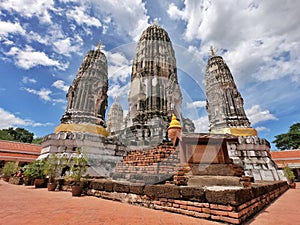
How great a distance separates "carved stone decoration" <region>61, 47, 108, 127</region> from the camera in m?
14.8

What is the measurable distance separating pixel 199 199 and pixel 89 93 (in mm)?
14950

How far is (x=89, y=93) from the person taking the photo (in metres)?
16.1

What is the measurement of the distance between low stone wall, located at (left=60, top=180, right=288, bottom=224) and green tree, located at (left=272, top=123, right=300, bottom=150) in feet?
116

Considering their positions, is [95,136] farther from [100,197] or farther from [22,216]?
[22,216]

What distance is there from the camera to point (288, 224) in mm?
2922

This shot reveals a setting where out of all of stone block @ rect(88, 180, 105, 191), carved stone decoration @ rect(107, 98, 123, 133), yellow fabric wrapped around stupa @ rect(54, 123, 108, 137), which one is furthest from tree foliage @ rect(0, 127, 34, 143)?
stone block @ rect(88, 180, 105, 191)

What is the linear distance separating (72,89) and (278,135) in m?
38.5

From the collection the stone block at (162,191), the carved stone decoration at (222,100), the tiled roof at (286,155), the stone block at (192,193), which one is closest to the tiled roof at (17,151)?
the stone block at (162,191)

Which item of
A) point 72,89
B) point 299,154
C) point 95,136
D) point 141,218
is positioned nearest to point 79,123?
point 95,136

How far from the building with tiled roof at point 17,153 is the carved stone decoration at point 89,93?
9413mm

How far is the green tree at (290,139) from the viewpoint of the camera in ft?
102

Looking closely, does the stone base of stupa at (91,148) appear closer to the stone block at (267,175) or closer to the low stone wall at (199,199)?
the low stone wall at (199,199)

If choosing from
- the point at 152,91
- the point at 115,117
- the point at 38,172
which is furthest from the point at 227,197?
the point at 115,117

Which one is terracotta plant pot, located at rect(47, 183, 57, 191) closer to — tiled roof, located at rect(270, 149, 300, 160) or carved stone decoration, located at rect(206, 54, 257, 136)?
carved stone decoration, located at rect(206, 54, 257, 136)
